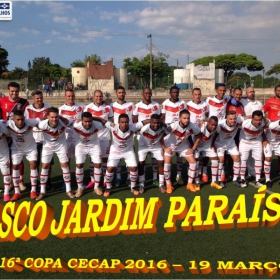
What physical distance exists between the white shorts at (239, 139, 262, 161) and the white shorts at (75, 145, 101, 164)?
3.01 m

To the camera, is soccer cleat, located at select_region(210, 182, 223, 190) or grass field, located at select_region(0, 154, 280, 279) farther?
soccer cleat, located at select_region(210, 182, 223, 190)

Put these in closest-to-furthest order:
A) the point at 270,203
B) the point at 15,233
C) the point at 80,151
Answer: the point at 15,233 → the point at 270,203 → the point at 80,151

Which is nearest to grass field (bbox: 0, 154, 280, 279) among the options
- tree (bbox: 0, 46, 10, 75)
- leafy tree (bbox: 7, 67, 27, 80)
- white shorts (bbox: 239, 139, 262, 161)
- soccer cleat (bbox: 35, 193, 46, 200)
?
soccer cleat (bbox: 35, 193, 46, 200)

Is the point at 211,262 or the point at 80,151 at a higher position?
the point at 80,151

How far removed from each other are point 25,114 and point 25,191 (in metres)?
1.57

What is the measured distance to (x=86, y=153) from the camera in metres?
6.60

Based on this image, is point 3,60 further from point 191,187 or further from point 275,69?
point 191,187

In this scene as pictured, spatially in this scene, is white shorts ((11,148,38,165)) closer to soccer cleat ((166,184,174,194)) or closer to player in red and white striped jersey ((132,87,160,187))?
player in red and white striped jersey ((132,87,160,187))

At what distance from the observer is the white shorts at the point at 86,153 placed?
6551mm

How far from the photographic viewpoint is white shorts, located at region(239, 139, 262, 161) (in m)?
7.05

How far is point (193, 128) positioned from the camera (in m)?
6.74

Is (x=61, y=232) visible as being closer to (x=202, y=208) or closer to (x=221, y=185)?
(x=202, y=208)

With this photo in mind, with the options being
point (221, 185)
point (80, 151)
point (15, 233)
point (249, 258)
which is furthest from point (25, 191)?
point (249, 258)

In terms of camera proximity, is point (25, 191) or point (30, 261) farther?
point (25, 191)
